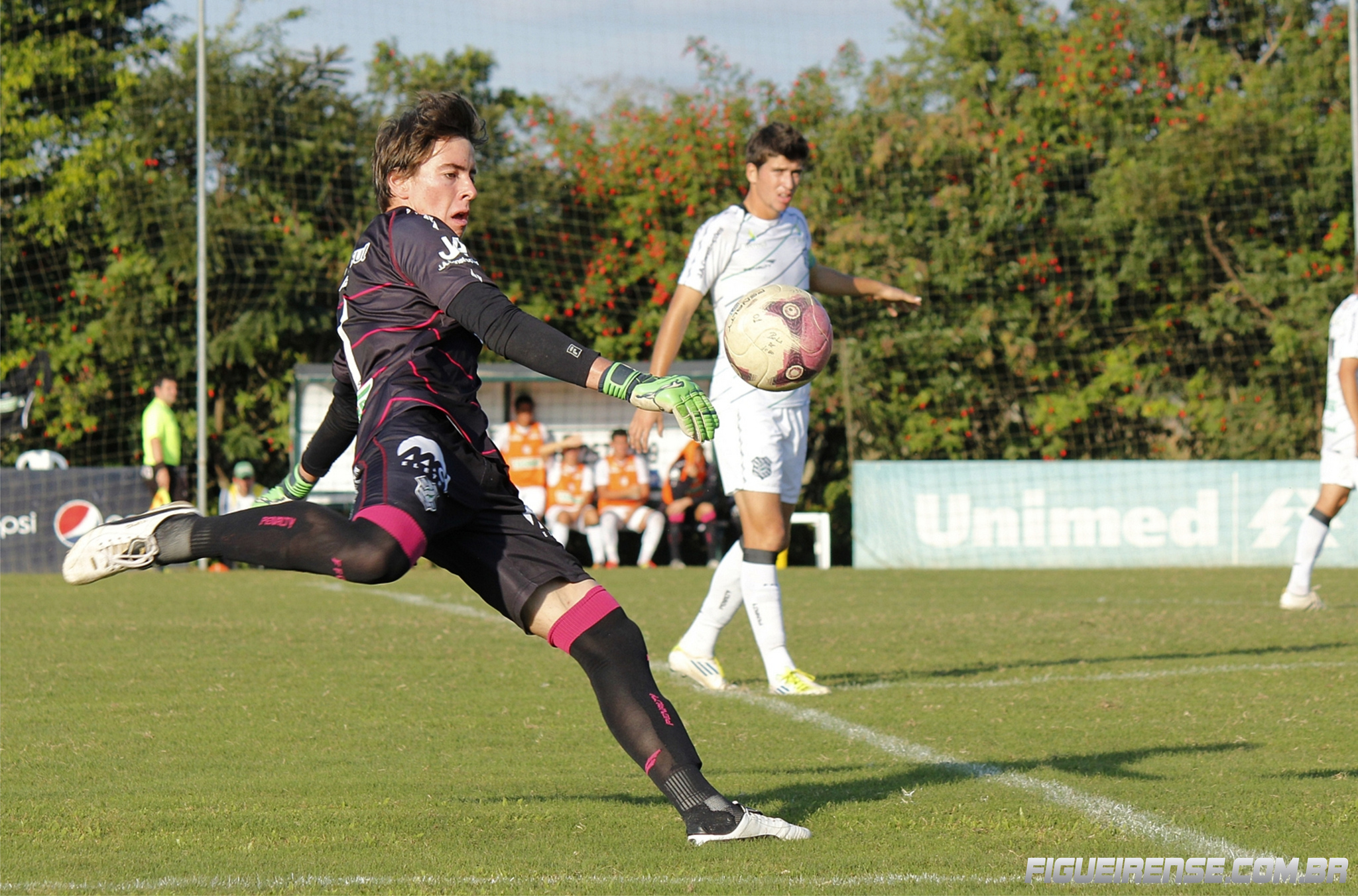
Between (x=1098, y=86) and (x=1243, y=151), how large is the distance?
8.11 feet

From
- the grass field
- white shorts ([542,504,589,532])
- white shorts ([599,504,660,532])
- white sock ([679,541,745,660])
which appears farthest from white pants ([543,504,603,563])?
white sock ([679,541,745,660])

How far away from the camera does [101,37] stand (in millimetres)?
20656

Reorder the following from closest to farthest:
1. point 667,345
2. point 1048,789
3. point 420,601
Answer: point 1048,789 < point 667,345 < point 420,601

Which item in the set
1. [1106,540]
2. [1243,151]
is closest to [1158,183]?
[1243,151]

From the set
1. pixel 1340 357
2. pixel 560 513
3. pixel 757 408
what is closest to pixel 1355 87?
pixel 1340 357

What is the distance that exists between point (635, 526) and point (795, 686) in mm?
11148

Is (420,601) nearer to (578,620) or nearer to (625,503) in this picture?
(625,503)

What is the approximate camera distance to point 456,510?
373cm

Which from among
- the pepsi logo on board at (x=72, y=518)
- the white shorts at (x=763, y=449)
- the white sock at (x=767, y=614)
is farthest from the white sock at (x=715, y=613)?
the pepsi logo on board at (x=72, y=518)

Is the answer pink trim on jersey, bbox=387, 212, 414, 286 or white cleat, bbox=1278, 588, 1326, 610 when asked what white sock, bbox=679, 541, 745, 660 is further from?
white cleat, bbox=1278, 588, 1326, 610

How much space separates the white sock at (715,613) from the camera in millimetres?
6852

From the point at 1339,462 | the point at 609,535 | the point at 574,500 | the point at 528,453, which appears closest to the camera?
the point at 1339,462

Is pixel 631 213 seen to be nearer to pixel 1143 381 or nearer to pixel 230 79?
pixel 230 79

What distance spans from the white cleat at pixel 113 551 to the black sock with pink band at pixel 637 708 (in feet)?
3.32
